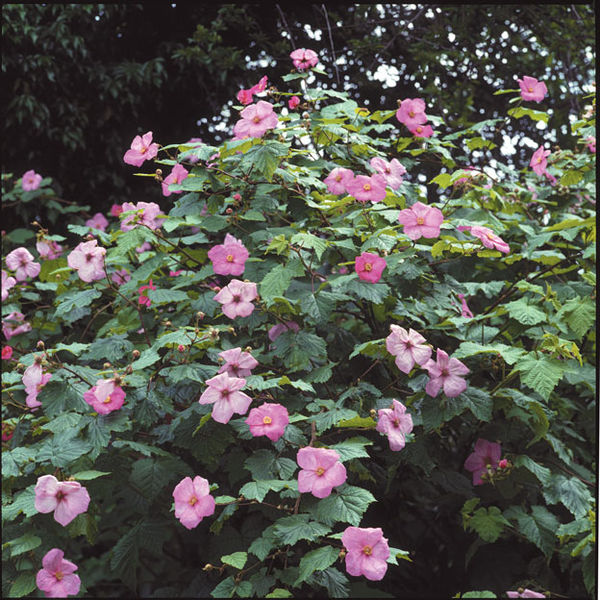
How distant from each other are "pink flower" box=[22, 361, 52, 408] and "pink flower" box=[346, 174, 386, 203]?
823mm

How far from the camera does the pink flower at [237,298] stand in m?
1.58

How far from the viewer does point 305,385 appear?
142 cm

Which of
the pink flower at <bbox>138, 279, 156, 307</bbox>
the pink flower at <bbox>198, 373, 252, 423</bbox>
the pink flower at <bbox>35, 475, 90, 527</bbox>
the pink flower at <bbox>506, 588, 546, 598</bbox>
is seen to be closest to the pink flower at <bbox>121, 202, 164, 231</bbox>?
the pink flower at <bbox>138, 279, 156, 307</bbox>

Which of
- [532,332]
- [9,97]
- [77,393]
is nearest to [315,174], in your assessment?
[532,332]

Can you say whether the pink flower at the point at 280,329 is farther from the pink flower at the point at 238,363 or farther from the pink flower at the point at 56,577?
the pink flower at the point at 56,577

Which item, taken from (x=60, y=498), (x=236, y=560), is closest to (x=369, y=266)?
(x=236, y=560)

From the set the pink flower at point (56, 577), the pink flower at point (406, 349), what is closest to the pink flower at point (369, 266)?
the pink flower at point (406, 349)

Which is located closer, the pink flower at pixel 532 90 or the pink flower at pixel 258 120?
the pink flower at pixel 258 120

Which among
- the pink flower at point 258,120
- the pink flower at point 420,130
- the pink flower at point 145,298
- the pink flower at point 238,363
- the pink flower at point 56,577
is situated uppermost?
the pink flower at point 258,120

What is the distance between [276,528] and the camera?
4.40ft

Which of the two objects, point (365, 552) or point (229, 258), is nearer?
point (365, 552)

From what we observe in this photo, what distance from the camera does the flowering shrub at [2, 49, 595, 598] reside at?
143 cm

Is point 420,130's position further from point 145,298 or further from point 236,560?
point 236,560

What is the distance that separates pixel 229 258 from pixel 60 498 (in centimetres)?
65
